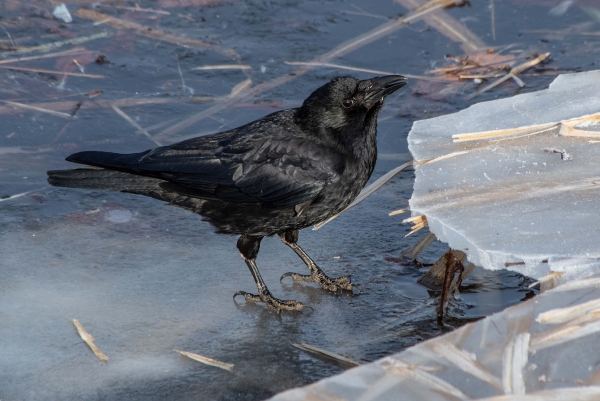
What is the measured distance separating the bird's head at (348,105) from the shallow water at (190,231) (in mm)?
584

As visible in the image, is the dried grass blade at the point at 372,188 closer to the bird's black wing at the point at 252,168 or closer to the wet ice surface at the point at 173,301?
the wet ice surface at the point at 173,301

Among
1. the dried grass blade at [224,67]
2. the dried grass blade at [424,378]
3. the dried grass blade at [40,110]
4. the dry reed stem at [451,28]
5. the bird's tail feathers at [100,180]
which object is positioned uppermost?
the dry reed stem at [451,28]

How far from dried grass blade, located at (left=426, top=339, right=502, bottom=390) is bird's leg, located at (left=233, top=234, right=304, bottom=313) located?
1386mm

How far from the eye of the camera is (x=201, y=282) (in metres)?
3.71

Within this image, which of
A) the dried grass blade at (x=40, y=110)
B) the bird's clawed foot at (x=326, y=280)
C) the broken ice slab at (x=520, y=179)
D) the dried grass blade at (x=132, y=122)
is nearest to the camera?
the broken ice slab at (x=520, y=179)

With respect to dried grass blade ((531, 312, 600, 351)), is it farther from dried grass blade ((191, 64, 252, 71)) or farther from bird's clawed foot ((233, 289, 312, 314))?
dried grass blade ((191, 64, 252, 71))

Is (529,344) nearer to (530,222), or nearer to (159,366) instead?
(530,222)

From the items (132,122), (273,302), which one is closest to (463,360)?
(273,302)

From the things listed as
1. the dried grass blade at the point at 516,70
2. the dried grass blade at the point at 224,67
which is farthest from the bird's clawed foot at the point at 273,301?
the dried grass blade at the point at 224,67

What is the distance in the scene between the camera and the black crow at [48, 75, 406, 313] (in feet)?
12.5

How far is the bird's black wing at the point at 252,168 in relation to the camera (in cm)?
380

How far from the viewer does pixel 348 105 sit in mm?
3934

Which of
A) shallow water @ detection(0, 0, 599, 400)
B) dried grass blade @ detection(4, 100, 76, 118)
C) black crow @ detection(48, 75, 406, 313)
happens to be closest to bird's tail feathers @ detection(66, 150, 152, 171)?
black crow @ detection(48, 75, 406, 313)

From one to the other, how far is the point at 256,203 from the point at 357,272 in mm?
607
